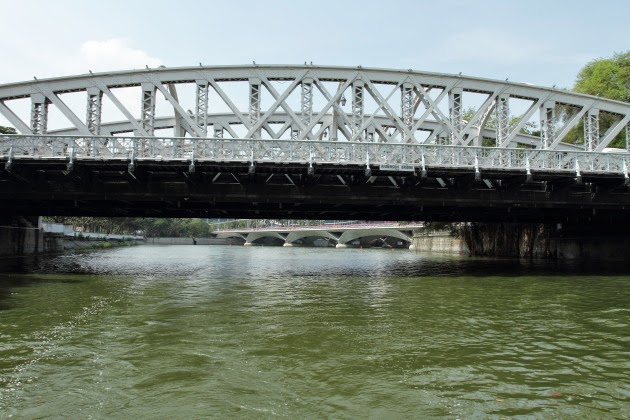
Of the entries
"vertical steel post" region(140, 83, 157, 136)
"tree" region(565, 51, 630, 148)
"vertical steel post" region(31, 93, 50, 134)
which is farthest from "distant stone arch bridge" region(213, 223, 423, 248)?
"vertical steel post" region(31, 93, 50, 134)

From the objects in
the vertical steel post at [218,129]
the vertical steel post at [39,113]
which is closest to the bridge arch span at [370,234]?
the vertical steel post at [218,129]

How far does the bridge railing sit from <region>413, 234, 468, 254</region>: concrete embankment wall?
1663 inches

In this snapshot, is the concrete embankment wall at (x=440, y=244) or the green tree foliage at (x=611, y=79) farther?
the concrete embankment wall at (x=440, y=244)

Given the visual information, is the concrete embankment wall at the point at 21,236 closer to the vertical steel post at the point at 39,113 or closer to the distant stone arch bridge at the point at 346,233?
the vertical steel post at the point at 39,113

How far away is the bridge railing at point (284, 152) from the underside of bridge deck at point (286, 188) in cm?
56

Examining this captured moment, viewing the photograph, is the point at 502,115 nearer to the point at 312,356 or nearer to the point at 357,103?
the point at 357,103

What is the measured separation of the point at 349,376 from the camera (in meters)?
8.68

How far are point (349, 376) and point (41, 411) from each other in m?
5.07

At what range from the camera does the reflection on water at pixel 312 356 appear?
7285 mm

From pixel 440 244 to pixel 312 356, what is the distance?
8121 cm

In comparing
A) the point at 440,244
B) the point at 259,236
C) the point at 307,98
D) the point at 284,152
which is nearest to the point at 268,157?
the point at 284,152

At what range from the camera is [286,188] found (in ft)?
101

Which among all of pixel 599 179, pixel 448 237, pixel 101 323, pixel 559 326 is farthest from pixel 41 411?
pixel 448 237

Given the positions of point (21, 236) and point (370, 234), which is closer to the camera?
point (21, 236)
